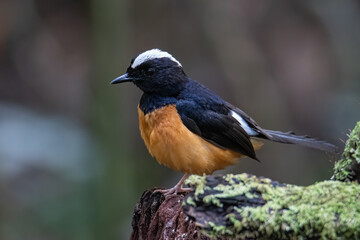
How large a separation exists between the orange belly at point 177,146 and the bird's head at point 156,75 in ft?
0.76

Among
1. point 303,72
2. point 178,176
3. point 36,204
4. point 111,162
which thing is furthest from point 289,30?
point 36,204

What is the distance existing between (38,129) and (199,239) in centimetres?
548

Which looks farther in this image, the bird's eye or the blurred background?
the blurred background

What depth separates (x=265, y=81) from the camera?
7.40 meters

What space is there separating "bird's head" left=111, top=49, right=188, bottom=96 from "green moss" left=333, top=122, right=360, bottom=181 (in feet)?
6.00

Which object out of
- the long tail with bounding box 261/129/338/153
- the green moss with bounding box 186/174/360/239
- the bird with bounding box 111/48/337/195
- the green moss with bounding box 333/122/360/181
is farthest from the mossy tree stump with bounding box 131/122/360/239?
the long tail with bounding box 261/129/338/153

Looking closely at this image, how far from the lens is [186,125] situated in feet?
13.7

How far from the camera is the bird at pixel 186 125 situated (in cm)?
405

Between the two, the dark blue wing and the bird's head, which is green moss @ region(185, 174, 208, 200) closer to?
the dark blue wing

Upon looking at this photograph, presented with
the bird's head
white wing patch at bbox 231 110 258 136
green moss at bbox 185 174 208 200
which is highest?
the bird's head

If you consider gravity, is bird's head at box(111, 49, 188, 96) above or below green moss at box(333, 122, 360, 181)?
above

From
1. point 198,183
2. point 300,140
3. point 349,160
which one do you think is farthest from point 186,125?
point 198,183

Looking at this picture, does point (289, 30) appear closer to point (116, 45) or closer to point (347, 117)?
point (347, 117)

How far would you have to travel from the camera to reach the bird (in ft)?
13.3
